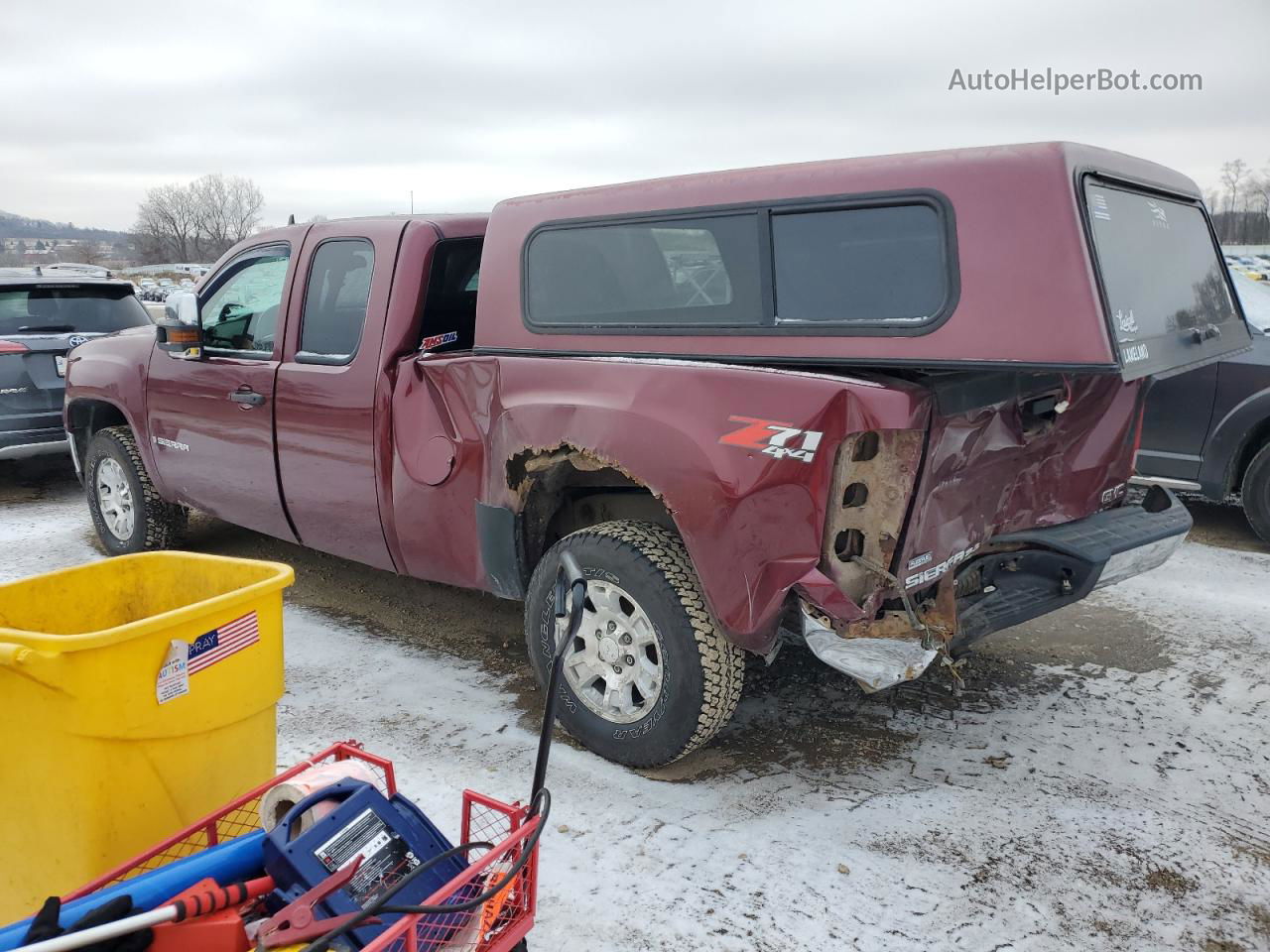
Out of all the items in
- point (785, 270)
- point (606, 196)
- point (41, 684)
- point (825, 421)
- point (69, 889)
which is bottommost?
point (69, 889)

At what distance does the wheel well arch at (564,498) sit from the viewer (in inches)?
131

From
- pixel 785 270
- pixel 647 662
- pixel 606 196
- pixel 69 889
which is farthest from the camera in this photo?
pixel 606 196

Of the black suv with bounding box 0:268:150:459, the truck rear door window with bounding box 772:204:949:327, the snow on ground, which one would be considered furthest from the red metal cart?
the black suv with bounding box 0:268:150:459

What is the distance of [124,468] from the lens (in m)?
5.43

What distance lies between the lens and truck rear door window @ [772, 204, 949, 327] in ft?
8.58

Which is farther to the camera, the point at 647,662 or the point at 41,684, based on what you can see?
the point at 647,662

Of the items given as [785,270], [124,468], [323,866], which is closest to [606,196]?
[785,270]

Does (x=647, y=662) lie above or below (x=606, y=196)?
below

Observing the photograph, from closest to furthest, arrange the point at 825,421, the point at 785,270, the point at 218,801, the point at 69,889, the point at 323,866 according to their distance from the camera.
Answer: the point at 323,866
the point at 69,889
the point at 218,801
the point at 825,421
the point at 785,270

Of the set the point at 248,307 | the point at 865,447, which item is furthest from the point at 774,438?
the point at 248,307

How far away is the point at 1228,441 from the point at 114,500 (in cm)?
659

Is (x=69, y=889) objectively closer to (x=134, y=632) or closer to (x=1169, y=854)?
(x=134, y=632)

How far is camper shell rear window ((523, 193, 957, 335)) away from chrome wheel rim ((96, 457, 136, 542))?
10.9 feet

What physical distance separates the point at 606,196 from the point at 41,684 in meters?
2.26
